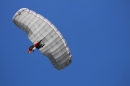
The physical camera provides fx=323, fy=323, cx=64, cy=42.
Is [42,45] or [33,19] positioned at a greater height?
[33,19]

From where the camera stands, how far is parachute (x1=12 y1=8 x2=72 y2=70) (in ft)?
39.1

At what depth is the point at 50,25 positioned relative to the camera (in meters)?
11.8

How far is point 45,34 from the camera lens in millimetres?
12039

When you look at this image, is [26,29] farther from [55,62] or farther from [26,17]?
[55,62]

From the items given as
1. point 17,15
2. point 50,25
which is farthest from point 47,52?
point 17,15

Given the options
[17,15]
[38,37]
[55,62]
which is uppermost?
[17,15]

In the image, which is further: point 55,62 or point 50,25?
point 55,62

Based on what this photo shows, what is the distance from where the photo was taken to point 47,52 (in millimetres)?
12250

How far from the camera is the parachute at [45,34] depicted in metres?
11.9

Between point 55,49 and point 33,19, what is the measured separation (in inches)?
55.0

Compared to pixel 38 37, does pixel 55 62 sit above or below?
below

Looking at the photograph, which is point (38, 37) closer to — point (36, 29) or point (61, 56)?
point (36, 29)

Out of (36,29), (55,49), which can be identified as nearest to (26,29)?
(36,29)

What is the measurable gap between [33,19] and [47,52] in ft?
4.43
